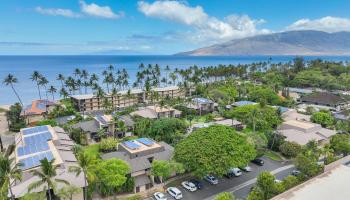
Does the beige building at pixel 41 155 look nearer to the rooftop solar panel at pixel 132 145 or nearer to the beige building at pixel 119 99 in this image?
the rooftop solar panel at pixel 132 145

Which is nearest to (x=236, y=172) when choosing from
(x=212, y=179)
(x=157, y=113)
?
(x=212, y=179)

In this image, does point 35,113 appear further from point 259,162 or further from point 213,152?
point 259,162

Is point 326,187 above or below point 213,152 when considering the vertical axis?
below

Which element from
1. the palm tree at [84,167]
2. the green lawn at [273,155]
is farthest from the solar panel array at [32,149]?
the green lawn at [273,155]

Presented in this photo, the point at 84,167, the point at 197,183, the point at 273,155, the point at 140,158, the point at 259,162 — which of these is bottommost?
the point at 273,155

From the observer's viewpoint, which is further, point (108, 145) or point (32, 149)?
point (108, 145)

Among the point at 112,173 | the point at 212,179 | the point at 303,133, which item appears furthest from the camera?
the point at 303,133

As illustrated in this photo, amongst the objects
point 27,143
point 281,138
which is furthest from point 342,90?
point 27,143
